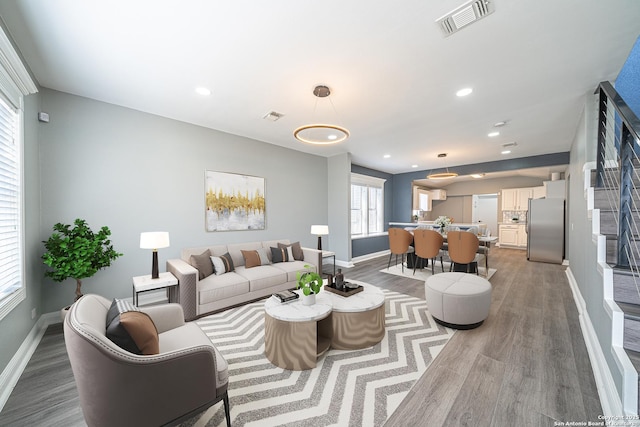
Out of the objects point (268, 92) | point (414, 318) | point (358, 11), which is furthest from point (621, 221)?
point (268, 92)

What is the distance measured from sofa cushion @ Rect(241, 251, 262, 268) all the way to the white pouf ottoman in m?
2.61

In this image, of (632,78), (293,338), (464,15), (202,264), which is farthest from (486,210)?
(202,264)

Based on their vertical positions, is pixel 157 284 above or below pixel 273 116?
below

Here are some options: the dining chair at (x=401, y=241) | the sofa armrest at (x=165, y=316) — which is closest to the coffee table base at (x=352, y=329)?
the sofa armrest at (x=165, y=316)

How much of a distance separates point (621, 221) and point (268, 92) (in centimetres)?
332

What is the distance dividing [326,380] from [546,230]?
7.30 m

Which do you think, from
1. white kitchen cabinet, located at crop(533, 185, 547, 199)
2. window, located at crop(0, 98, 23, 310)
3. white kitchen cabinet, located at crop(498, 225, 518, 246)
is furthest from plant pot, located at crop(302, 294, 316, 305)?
white kitchen cabinet, located at crop(533, 185, 547, 199)

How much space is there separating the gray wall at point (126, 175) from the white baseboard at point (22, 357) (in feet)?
0.52

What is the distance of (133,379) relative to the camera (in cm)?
115

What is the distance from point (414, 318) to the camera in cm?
303

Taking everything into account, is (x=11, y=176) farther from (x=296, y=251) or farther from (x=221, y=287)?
(x=296, y=251)

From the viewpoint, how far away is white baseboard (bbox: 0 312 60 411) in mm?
1760

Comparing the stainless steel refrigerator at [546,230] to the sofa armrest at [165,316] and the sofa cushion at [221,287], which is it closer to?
the sofa cushion at [221,287]

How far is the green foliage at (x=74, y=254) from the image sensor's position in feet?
8.14
